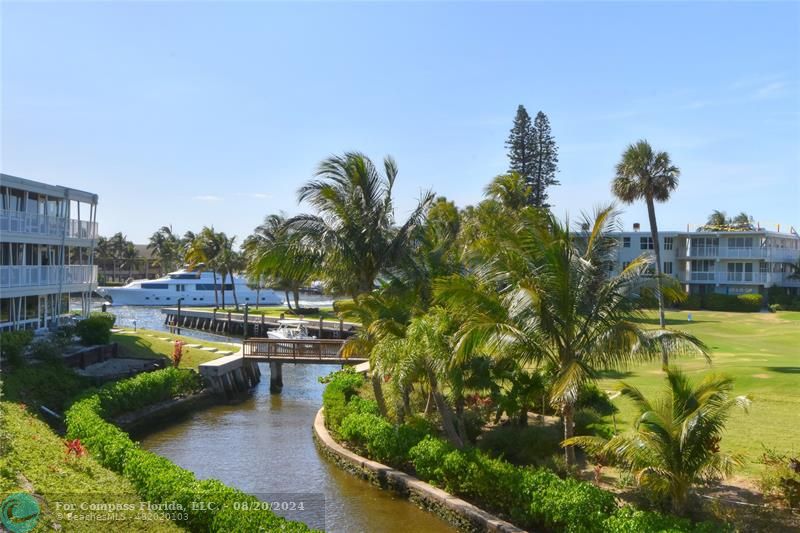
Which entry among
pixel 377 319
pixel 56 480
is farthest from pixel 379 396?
pixel 56 480

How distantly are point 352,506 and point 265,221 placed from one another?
53315mm

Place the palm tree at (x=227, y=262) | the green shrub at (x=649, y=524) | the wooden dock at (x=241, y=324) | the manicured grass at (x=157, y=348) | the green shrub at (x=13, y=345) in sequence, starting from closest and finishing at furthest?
the green shrub at (x=649, y=524)
the green shrub at (x=13, y=345)
the manicured grass at (x=157, y=348)
the wooden dock at (x=241, y=324)
the palm tree at (x=227, y=262)

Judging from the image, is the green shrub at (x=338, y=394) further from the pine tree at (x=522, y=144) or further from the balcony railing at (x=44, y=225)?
the pine tree at (x=522, y=144)

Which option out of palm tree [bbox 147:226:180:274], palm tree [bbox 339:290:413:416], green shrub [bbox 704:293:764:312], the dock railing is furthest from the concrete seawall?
palm tree [bbox 147:226:180:274]

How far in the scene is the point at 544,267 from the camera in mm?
13359

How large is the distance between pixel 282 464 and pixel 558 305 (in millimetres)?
9401

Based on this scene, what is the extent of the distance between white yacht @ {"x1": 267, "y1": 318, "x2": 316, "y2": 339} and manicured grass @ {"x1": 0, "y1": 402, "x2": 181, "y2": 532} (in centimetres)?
3230

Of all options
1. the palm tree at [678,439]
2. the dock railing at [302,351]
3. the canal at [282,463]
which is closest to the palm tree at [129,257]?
the dock railing at [302,351]

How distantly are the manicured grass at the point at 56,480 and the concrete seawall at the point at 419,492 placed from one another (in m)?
5.52

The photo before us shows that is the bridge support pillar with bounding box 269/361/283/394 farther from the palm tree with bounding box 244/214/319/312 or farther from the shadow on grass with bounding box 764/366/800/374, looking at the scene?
the shadow on grass with bounding box 764/366/800/374

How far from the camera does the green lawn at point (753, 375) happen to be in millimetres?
16141

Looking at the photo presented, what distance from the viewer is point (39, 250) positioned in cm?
3006

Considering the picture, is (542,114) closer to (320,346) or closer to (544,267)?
(320,346)

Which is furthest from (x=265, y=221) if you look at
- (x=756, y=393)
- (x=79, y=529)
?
(x=79, y=529)
